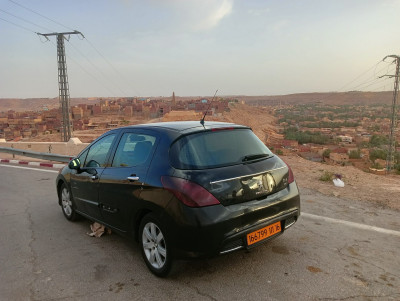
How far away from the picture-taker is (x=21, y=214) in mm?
5852

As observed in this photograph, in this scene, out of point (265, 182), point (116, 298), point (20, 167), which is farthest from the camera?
point (20, 167)

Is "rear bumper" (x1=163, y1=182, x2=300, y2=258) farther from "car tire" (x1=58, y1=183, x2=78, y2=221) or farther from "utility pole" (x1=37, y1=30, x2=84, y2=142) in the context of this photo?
"utility pole" (x1=37, y1=30, x2=84, y2=142)

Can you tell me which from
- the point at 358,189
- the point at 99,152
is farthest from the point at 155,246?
the point at 358,189

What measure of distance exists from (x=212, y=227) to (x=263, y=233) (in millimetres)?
660

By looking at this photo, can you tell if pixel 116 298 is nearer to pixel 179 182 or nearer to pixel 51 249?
pixel 179 182

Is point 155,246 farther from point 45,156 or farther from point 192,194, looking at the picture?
point 45,156

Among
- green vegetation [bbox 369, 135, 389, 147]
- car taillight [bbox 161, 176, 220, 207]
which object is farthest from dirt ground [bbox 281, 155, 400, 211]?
green vegetation [bbox 369, 135, 389, 147]

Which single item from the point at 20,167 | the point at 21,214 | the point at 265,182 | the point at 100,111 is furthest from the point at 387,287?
the point at 100,111

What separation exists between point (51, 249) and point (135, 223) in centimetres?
148

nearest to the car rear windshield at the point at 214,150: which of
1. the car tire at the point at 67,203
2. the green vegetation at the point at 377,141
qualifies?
the car tire at the point at 67,203

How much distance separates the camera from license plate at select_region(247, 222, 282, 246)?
314 cm

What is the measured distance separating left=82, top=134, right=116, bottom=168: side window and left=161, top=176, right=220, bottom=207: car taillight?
165 centimetres

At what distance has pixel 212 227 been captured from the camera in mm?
2914

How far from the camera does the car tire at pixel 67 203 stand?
5.20 m
